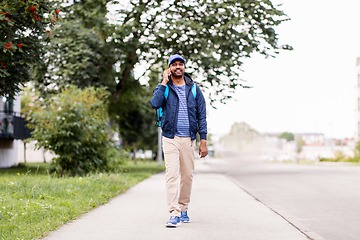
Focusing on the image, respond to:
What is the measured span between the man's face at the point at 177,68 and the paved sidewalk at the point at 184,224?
198 cm

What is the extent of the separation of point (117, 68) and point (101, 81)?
273cm

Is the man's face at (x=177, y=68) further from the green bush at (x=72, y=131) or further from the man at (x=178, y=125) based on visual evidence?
the green bush at (x=72, y=131)

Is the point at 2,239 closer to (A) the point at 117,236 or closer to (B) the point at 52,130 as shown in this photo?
(A) the point at 117,236

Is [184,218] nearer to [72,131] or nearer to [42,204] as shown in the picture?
[42,204]

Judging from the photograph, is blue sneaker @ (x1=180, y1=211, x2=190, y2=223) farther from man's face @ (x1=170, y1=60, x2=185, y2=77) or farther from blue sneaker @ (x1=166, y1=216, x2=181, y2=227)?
man's face @ (x1=170, y1=60, x2=185, y2=77)

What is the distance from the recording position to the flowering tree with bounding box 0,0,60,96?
8.74 meters

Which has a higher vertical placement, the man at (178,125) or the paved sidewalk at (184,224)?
the man at (178,125)

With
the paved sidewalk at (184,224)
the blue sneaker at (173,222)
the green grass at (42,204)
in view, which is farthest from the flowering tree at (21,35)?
the blue sneaker at (173,222)

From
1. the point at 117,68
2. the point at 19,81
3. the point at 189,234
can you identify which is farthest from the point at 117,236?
the point at 117,68

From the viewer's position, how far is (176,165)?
6102 mm

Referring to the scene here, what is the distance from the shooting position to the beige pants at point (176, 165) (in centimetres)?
601

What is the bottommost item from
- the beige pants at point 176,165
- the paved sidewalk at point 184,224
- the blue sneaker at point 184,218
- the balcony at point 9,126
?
the paved sidewalk at point 184,224

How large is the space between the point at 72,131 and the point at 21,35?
5.23 metres

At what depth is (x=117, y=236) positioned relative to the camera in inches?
208
